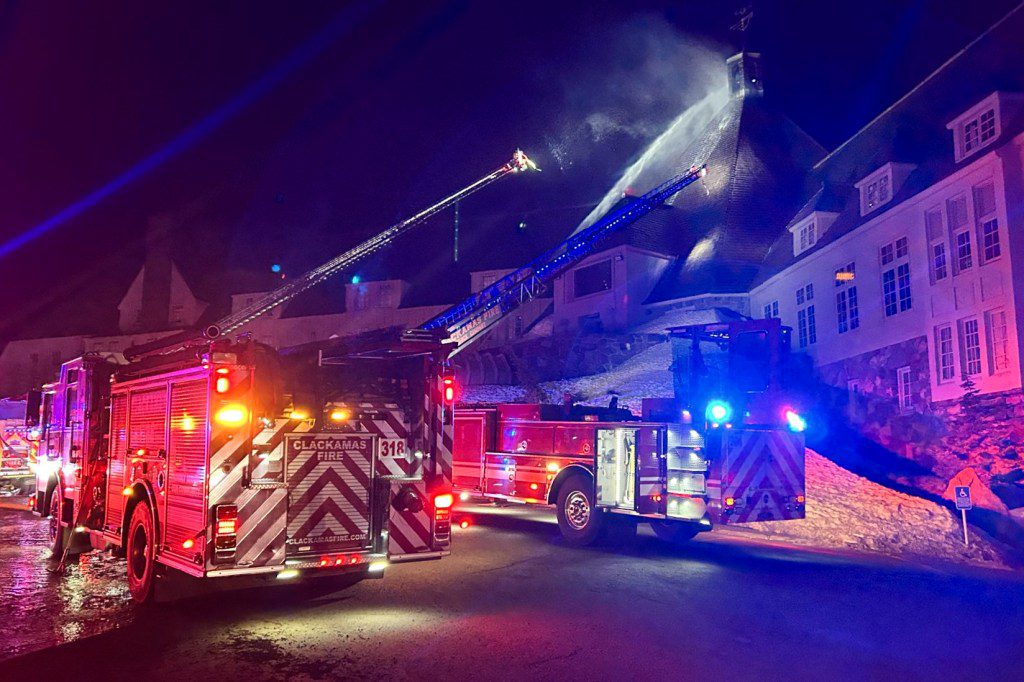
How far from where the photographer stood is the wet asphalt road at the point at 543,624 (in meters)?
5.80

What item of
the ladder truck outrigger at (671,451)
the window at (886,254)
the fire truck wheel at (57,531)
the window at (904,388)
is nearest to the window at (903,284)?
the window at (886,254)

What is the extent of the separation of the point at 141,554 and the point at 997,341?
18520 mm

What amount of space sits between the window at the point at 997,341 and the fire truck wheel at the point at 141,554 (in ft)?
59.3

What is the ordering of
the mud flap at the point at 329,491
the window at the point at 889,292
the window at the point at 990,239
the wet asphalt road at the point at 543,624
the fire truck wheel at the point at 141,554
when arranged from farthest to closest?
the window at the point at 889,292, the window at the point at 990,239, the fire truck wheel at the point at 141,554, the mud flap at the point at 329,491, the wet asphalt road at the point at 543,624

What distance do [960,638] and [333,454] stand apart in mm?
6359

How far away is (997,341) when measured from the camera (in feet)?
58.1

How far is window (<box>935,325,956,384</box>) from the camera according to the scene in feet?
63.6

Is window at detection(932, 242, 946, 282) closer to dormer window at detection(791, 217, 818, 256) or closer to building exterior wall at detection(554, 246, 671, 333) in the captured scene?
dormer window at detection(791, 217, 818, 256)

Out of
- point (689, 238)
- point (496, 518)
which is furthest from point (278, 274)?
point (496, 518)

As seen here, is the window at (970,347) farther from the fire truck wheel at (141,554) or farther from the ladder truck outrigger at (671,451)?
the fire truck wheel at (141,554)

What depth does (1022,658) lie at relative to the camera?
245 inches

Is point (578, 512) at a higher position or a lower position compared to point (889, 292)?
lower

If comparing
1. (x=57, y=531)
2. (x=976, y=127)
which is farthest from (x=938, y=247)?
(x=57, y=531)

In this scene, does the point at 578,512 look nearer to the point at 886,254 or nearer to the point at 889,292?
the point at 889,292
